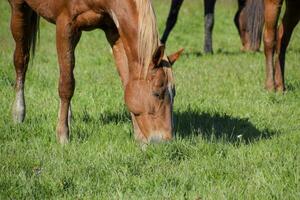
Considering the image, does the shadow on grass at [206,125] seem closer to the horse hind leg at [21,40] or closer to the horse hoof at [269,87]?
the horse hind leg at [21,40]

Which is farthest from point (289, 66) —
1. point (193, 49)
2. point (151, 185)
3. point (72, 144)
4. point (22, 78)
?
point (151, 185)

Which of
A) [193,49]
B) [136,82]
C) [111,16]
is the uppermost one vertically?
[111,16]

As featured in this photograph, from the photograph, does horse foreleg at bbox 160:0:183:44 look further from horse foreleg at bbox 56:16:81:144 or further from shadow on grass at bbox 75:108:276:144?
horse foreleg at bbox 56:16:81:144

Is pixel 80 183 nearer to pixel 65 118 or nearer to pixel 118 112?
pixel 65 118

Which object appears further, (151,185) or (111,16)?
(111,16)

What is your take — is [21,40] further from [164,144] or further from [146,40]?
[164,144]

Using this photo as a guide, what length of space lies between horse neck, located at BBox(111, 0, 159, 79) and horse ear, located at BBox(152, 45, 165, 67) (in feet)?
0.24

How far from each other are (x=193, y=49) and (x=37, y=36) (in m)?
7.02

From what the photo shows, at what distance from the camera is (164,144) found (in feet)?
14.7

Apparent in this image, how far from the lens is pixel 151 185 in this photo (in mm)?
3873

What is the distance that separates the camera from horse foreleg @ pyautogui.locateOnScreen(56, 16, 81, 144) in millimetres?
5059

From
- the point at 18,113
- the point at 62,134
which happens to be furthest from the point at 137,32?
the point at 18,113

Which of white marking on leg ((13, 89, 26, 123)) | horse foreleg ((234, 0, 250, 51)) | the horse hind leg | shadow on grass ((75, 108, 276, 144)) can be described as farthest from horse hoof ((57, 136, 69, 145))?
horse foreleg ((234, 0, 250, 51))

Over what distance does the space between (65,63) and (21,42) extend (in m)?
1.29
